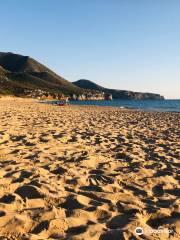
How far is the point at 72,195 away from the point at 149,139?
24.0ft

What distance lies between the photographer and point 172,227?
4402 mm

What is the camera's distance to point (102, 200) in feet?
17.3

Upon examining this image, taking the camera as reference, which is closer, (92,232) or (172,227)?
(92,232)

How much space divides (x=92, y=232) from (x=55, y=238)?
490 mm

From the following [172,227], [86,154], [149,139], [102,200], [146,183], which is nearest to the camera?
[172,227]

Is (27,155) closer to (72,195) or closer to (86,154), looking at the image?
(86,154)

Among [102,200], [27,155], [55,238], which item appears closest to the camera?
[55,238]

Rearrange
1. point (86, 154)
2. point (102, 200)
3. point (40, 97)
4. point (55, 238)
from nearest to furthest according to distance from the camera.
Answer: point (55, 238), point (102, 200), point (86, 154), point (40, 97)

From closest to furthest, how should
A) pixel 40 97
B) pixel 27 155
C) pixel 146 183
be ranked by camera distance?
pixel 146 183 → pixel 27 155 → pixel 40 97

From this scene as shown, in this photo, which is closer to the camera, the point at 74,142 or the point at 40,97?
the point at 74,142

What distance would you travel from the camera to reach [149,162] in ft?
26.3

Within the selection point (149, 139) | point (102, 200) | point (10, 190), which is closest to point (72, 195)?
point (102, 200)

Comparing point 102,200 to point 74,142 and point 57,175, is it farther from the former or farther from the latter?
point 74,142

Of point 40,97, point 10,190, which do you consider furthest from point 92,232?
point 40,97
